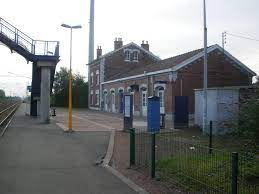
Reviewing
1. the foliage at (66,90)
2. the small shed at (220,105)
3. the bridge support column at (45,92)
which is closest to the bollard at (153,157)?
the small shed at (220,105)

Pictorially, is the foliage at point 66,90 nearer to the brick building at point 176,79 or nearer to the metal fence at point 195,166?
the brick building at point 176,79

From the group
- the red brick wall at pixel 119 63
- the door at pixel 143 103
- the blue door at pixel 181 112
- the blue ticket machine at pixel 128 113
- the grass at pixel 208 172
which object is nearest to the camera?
the grass at pixel 208 172

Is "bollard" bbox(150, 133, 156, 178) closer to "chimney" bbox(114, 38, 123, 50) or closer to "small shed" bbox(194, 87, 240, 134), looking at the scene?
"small shed" bbox(194, 87, 240, 134)

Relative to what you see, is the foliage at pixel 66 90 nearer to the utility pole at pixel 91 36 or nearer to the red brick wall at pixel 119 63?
the utility pole at pixel 91 36

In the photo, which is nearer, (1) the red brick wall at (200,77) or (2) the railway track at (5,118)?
(2) the railway track at (5,118)

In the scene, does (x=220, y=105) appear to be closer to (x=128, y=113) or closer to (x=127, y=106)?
(x=128, y=113)

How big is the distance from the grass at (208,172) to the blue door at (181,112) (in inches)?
532

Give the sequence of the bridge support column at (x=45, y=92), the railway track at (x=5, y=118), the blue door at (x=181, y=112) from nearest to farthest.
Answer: the blue door at (x=181, y=112), the railway track at (x=5, y=118), the bridge support column at (x=45, y=92)

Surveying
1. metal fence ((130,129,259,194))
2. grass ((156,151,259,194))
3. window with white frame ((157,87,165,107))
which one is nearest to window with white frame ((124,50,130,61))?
window with white frame ((157,87,165,107))

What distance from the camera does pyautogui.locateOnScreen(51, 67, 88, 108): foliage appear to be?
2835 inches

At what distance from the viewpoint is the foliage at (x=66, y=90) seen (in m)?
72.0

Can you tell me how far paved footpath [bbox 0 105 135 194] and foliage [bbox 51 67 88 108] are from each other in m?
52.6

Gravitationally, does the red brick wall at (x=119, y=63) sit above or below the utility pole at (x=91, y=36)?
below

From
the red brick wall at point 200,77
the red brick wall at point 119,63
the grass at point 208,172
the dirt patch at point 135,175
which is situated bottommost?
the dirt patch at point 135,175
